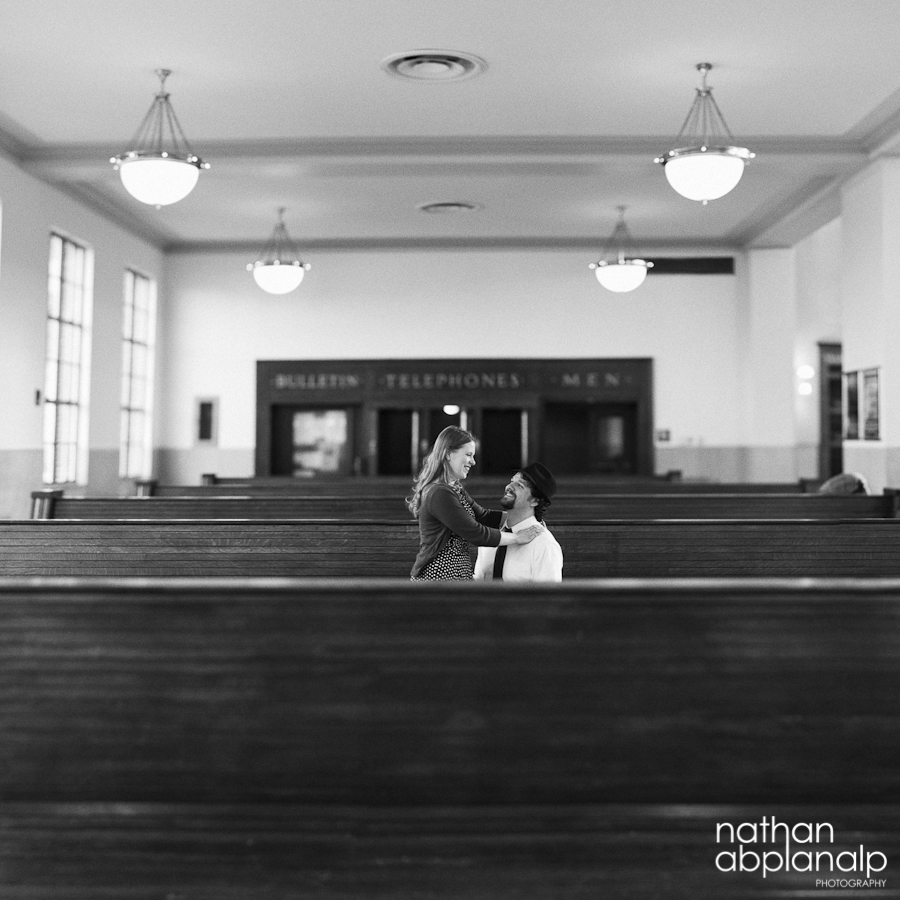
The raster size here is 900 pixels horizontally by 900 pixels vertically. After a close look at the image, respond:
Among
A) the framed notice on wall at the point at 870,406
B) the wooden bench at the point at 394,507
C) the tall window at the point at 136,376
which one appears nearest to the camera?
the wooden bench at the point at 394,507

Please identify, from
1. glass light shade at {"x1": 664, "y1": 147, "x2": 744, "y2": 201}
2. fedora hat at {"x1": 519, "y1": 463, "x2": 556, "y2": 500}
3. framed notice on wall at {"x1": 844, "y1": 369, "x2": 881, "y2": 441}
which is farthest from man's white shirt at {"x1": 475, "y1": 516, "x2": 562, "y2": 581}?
framed notice on wall at {"x1": 844, "y1": 369, "x2": 881, "y2": 441}

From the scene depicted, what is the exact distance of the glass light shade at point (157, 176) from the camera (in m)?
6.26

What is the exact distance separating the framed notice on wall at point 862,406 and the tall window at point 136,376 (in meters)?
7.61

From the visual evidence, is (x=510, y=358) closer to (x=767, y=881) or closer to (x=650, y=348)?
(x=650, y=348)

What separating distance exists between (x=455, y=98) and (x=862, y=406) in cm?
430

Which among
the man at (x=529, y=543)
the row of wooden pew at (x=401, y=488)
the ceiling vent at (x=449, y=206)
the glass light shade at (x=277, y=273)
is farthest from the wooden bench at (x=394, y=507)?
the ceiling vent at (x=449, y=206)

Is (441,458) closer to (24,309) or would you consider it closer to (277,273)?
(24,309)

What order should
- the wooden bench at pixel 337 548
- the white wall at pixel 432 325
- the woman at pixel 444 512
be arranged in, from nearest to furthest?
the woman at pixel 444 512 < the wooden bench at pixel 337 548 < the white wall at pixel 432 325

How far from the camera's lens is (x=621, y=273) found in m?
10.2

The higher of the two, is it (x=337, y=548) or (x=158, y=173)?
(x=158, y=173)

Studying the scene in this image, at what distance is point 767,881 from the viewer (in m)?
2.26

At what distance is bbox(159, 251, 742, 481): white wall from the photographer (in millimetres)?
12758

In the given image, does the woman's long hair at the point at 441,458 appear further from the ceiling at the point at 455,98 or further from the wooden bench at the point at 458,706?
the ceiling at the point at 455,98

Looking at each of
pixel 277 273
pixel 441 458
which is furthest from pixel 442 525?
pixel 277 273
